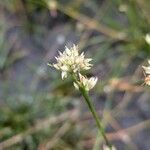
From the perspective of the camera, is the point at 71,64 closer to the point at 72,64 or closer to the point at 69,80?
the point at 72,64

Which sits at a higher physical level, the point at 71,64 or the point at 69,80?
the point at 69,80

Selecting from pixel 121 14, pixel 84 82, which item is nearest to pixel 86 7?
pixel 121 14

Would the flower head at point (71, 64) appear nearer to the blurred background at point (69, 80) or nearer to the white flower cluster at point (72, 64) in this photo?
the white flower cluster at point (72, 64)

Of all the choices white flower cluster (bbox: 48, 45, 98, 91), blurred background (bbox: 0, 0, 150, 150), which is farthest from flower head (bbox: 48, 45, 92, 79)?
blurred background (bbox: 0, 0, 150, 150)

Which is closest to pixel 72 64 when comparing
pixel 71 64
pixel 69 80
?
pixel 71 64

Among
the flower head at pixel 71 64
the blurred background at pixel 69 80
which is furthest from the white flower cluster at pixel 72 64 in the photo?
the blurred background at pixel 69 80

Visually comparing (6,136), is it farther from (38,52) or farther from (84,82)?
(84,82)

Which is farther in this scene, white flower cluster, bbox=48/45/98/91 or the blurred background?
the blurred background

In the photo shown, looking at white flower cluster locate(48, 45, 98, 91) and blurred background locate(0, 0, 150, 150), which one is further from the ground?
blurred background locate(0, 0, 150, 150)

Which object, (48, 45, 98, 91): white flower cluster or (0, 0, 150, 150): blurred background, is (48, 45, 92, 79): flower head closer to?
(48, 45, 98, 91): white flower cluster
